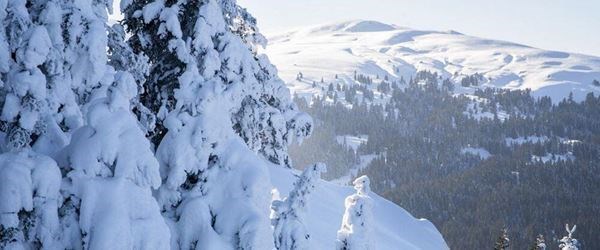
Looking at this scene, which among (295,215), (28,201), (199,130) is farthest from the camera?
(295,215)

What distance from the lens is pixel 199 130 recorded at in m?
7.53

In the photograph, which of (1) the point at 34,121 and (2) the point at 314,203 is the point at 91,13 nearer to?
(1) the point at 34,121

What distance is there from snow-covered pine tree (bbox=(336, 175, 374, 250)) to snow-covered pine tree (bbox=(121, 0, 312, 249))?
24.9 feet

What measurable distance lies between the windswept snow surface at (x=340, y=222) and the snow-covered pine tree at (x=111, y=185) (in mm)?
11117

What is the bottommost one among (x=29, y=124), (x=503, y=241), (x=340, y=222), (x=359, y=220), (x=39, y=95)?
(x=503, y=241)

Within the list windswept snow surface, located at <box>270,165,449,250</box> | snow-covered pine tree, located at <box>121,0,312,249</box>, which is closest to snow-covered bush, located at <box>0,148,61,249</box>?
snow-covered pine tree, located at <box>121,0,312,249</box>

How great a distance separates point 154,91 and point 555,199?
592 ft

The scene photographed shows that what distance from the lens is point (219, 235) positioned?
7.30m

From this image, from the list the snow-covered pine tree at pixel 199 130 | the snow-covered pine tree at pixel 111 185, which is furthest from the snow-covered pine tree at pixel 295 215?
the snow-covered pine tree at pixel 111 185

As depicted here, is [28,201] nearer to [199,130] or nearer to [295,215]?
[199,130]

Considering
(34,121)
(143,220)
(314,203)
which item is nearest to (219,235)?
(143,220)

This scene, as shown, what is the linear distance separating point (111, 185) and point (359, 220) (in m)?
11.4

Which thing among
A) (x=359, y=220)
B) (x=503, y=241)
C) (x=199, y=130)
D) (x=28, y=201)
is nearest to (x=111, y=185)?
(x=28, y=201)

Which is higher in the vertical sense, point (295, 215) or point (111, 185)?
point (111, 185)
